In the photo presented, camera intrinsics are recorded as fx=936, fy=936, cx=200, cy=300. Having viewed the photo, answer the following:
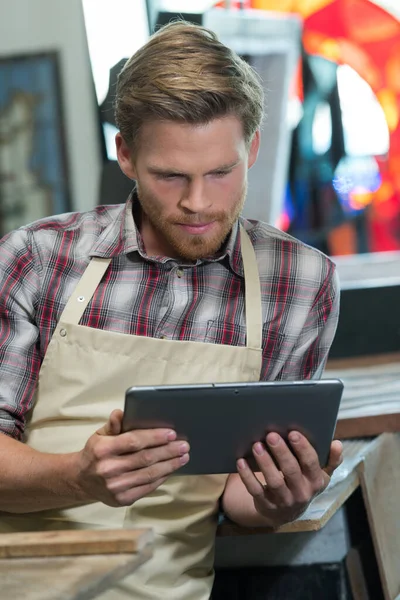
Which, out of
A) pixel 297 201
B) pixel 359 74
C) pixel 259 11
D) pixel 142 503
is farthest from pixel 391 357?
pixel 142 503

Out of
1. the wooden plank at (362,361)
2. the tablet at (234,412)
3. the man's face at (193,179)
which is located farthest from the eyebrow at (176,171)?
the wooden plank at (362,361)

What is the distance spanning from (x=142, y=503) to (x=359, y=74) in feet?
6.93

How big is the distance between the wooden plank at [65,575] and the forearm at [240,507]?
0.65 metres

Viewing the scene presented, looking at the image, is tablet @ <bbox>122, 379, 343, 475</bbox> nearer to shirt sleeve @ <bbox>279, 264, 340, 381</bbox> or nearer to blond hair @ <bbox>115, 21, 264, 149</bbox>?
shirt sleeve @ <bbox>279, 264, 340, 381</bbox>

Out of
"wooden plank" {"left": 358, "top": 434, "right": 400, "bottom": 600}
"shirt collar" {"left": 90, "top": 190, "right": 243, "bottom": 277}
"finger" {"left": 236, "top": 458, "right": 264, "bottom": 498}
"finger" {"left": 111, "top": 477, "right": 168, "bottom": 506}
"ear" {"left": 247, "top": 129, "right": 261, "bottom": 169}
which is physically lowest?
"wooden plank" {"left": 358, "top": 434, "right": 400, "bottom": 600}

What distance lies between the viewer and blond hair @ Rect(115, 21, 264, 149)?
1.64 metres

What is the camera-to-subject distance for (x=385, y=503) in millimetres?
1945

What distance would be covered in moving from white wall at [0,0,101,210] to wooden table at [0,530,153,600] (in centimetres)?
239

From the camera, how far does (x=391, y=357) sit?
3.01 m

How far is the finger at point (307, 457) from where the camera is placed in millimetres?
1441

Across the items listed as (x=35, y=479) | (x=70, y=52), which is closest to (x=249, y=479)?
(x=35, y=479)

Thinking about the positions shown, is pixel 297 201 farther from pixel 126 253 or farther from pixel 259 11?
pixel 126 253

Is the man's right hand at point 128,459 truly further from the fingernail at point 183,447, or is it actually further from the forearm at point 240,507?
the forearm at point 240,507

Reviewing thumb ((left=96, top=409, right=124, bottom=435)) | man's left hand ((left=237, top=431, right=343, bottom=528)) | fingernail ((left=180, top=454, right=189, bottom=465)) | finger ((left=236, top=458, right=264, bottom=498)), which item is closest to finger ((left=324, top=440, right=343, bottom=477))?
man's left hand ((left=237, top=431, right=343, bottom=528))
